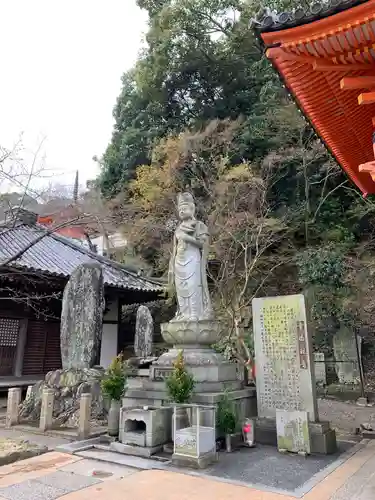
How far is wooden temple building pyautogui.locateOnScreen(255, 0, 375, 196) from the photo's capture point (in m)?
3.79

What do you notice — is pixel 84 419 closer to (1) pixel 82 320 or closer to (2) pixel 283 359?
(1) pixel 82 320

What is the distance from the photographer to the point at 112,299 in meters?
13.4

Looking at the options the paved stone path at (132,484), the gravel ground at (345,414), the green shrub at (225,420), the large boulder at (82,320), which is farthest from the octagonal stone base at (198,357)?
the gravel ground at (345,414)

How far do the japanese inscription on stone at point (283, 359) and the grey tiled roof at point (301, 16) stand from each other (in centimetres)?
423

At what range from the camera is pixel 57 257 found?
13.1 m

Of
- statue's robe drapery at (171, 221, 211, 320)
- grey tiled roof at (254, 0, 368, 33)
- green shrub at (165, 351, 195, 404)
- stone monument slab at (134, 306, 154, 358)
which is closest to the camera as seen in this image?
grey tiled roof at (254, 0, 368, 33)

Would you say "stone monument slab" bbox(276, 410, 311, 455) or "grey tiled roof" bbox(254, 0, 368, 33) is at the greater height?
"grey tiled roof" bbox(254, 0, 368, 33)

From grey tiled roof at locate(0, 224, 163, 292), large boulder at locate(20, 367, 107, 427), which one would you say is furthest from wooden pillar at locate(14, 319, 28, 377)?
large boulder at locate(20, 367, 107, 427)

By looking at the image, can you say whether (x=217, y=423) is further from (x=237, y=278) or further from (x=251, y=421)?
(x=237, y=278)

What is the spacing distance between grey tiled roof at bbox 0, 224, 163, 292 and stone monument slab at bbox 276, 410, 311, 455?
23.2 feet

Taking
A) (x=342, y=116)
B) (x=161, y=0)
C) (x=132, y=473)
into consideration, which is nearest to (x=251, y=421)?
(x=132, y=473)

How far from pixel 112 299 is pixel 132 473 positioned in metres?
9.00

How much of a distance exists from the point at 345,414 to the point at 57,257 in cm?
998

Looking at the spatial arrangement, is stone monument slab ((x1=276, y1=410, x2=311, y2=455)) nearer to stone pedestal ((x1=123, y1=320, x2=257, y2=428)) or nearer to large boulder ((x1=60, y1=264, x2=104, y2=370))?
stone pedestal ((x1=123, y1=320, x2=257, y2=428))
